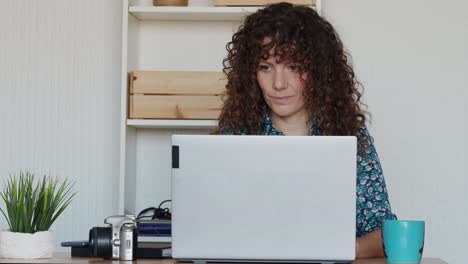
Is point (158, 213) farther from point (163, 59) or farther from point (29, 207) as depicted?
point (29, 207)

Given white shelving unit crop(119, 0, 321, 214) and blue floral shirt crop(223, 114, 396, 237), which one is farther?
white shelving unit crop(119, 0, 321, 214)

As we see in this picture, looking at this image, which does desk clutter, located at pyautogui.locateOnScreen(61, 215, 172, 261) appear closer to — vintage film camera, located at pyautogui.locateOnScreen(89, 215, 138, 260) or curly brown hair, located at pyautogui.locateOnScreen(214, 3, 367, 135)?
vintage film camera, located at pyautogui.locateOnScreen(89, 215, 138, 260)

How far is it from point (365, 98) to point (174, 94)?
0.76 m

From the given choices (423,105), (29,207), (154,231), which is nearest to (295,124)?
(154,231)

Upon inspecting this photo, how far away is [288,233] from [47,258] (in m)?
0.64

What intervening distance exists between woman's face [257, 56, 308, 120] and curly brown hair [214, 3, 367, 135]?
2cm

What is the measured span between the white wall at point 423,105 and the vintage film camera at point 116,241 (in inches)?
65.0

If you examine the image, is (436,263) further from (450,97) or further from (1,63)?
(1,63)

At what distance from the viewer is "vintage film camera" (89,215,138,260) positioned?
2.29m

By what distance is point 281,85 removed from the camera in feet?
9.13

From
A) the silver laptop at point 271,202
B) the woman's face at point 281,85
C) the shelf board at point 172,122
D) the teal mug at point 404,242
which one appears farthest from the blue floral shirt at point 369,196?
the shelf board at point 172,122

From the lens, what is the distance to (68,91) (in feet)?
12.4

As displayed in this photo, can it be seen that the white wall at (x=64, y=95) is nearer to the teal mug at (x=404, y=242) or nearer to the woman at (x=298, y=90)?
the woman at (x=298, y=90)

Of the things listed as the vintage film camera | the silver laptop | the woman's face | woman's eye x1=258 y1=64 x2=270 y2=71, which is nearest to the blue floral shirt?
the woman's face
